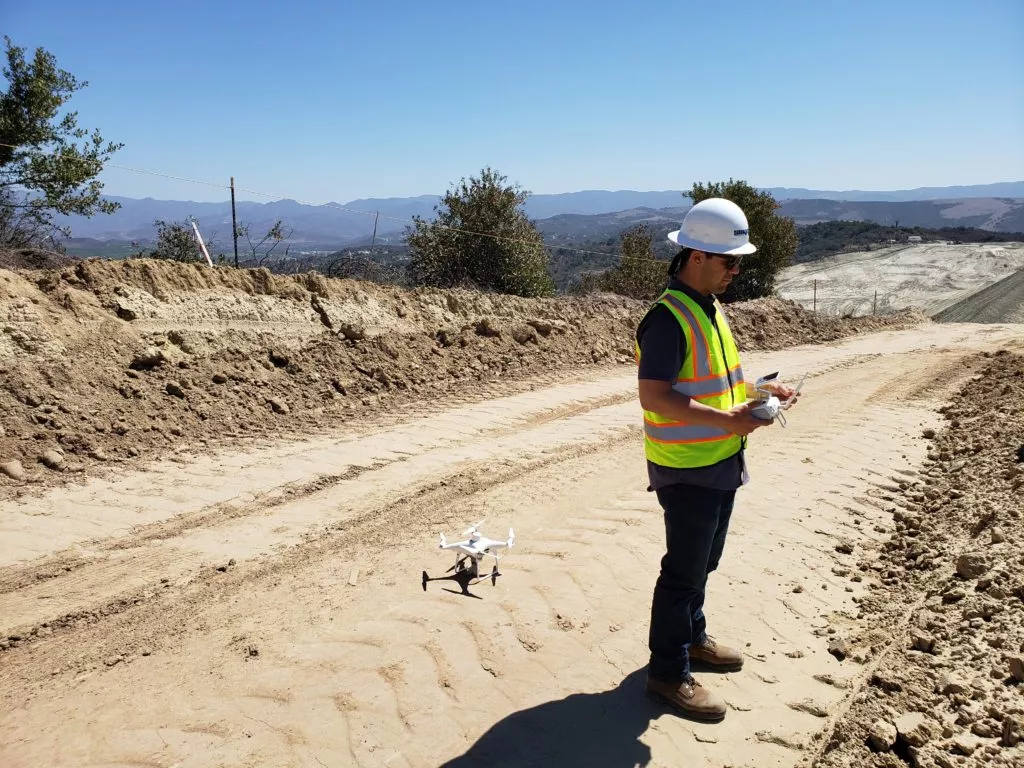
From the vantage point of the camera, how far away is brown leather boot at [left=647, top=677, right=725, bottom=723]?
319 centimetres

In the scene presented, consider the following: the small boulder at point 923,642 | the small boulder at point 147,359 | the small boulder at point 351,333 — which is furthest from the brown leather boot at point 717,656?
the small boulder at point 351,333

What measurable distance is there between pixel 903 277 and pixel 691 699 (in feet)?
101

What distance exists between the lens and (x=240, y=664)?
361 cm

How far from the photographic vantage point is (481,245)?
16.8 metres

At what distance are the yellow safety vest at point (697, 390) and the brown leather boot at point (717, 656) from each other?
1.10 metres

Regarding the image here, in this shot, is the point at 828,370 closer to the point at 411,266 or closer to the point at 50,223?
the point at 411,266

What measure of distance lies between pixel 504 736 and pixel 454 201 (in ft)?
51.0

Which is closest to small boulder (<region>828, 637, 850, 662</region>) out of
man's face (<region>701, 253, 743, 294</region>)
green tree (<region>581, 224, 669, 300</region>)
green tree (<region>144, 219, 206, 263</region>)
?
man's face (<region>701, 253, 743, 294</region>)

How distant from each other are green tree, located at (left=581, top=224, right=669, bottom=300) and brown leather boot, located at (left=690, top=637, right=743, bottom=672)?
55.4ft

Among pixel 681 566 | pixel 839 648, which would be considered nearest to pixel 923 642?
pixel 839 648

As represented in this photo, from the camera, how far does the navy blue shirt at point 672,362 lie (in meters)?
2.91

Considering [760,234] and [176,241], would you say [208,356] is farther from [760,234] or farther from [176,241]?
[760,234]

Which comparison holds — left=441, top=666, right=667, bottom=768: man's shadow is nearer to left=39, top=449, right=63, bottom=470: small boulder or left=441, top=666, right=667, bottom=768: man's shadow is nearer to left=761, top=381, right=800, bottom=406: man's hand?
left=761, top=381, right=800, bottom=406: man's hand

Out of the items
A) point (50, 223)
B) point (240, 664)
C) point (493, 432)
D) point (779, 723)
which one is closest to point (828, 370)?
point (493, 432)
